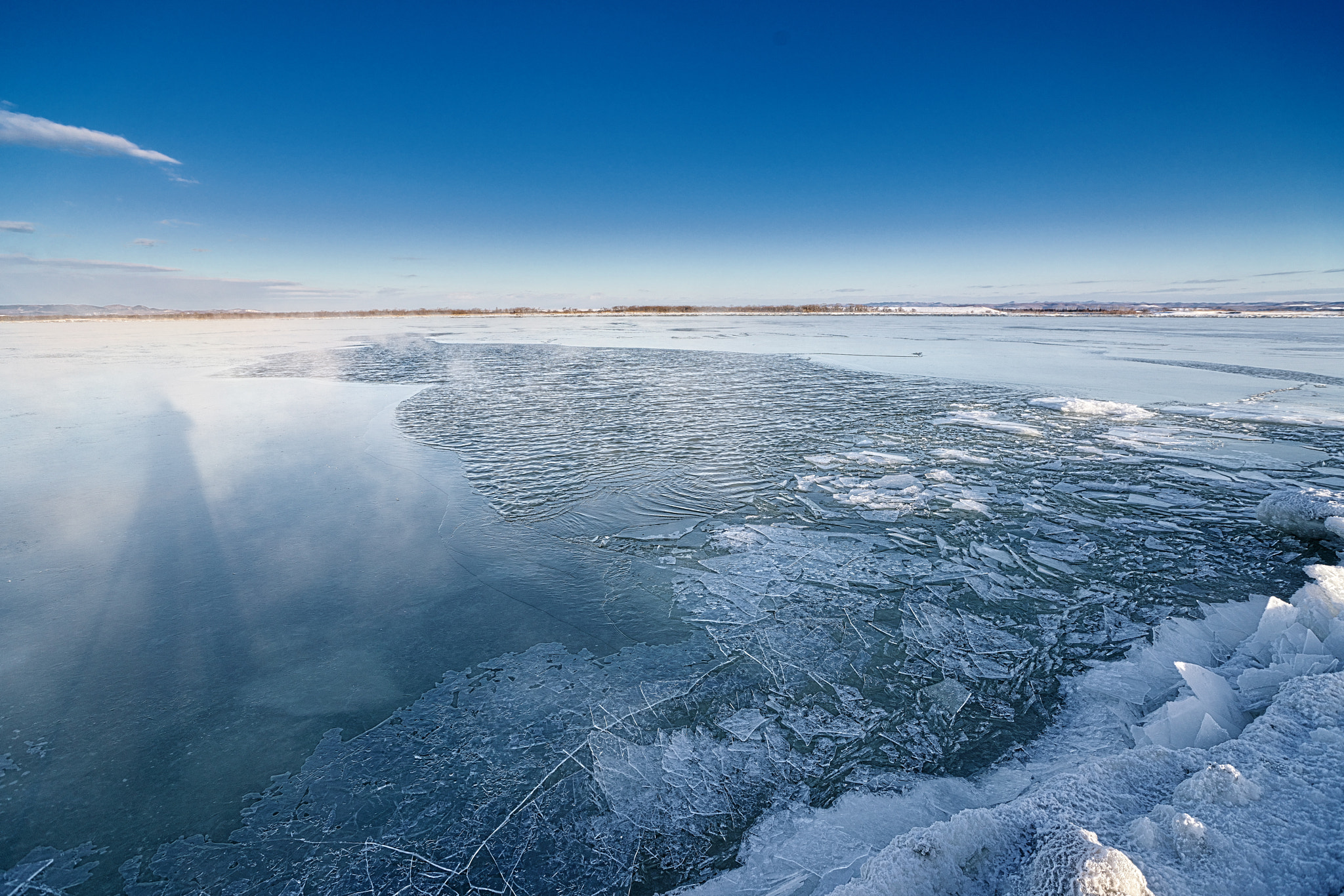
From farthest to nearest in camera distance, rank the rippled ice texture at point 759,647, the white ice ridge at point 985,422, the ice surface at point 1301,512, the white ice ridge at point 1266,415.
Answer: the white ice ridge at point 1266,415 < the white ice ridge at point 985,422 < the ice surface at point 1301,512 < the rippled ice texture at point 759,647

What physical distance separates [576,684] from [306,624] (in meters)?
1.53

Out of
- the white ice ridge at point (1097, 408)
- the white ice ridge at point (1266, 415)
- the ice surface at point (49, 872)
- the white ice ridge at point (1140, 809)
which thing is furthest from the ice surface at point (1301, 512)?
the ice surface at point (49, 872)

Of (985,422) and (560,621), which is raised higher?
(985,422)

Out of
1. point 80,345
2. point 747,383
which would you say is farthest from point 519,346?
point 80,345

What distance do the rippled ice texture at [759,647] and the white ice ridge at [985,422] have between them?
0.67 ft

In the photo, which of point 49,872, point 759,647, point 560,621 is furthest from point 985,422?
point 49,872

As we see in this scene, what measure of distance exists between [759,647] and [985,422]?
5989 mm

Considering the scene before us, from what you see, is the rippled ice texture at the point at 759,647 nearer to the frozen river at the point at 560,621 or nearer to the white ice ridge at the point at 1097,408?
the frozen river at the point at 560,621

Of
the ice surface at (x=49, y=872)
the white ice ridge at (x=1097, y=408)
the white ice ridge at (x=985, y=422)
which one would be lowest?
the ice surface at (x=49, y=872)

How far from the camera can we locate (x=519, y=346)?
20734mm

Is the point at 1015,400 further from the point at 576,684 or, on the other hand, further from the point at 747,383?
the point at 576,684

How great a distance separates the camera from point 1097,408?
8078 millimetres

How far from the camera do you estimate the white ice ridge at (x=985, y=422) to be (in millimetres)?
6916

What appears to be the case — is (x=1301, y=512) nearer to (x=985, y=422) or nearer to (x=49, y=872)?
(x=985, y=422)
